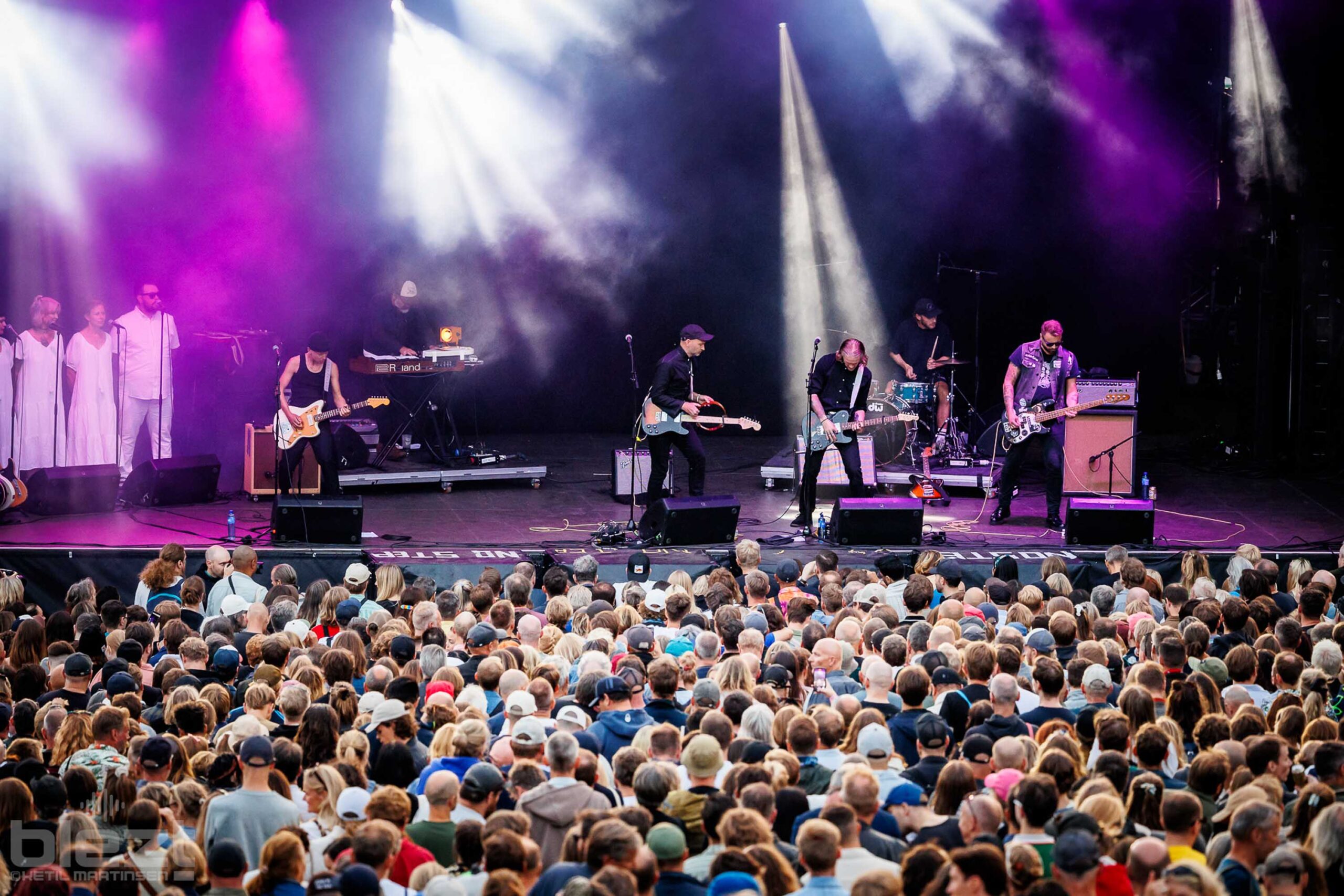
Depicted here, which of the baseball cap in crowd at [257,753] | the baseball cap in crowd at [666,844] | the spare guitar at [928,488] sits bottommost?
the baseball cap in crowd at [666,844]

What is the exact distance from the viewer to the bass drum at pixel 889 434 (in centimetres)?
1630

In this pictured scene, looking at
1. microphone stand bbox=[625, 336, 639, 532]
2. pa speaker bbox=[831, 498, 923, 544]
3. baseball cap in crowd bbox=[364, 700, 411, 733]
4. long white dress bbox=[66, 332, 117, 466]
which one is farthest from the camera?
long white dress bbox=[66, 332, 117, 466]

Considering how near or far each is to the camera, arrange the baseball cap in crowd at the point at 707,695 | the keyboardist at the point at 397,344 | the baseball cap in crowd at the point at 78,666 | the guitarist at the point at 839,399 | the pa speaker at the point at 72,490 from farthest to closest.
A: the keyboardist at the point at 397,344 < the pa speaker at the point at 72,490 < the guitarist at the point at 839,399 < the baseball cap in crowd at the point at 78,666 < the baseball cap in crowd at the point at 707,695

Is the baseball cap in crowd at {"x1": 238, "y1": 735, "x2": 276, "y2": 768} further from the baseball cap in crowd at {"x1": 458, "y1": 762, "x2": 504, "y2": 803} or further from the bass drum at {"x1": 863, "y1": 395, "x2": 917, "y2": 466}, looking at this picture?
the bass drum at {"x1": 863, "y1": 395, "x2": 917, "y2": 466}

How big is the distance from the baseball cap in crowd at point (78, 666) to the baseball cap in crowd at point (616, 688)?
2806 mm

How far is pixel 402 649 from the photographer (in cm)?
827

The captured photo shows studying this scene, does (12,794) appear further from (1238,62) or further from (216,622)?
(1238,62)

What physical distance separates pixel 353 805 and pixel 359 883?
2.93 feet

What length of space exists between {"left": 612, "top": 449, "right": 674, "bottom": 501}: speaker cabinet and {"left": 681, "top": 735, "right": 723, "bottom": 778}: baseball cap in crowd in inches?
361

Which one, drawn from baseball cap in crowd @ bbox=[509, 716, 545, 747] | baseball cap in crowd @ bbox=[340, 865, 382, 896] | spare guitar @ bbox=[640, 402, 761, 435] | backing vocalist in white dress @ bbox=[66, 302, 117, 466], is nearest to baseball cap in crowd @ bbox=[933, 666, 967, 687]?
baseball cap in crowd @ bbox=[509, 716, 545, 747]

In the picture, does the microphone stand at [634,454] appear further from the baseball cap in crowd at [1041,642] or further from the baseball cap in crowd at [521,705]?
the baseball cap in crowd at [521,705]

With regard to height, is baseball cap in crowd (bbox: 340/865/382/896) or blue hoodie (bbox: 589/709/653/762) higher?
blue hoodie (bbox: 589/709/653/762)

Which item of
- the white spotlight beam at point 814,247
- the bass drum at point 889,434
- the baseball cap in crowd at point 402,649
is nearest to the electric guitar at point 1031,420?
the bass drum at point 889,434

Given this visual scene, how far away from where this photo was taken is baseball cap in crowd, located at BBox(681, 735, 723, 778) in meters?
5.89
